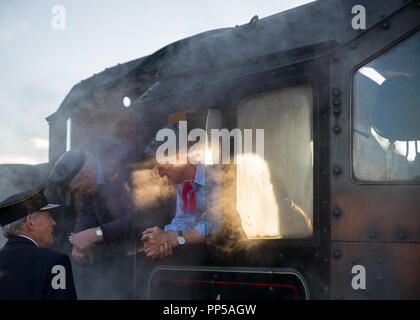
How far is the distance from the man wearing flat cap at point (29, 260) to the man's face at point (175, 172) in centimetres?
87

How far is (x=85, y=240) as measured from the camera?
12.5 ft

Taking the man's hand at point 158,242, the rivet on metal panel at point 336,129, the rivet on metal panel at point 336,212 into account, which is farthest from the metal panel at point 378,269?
the man's hand at point 158,242

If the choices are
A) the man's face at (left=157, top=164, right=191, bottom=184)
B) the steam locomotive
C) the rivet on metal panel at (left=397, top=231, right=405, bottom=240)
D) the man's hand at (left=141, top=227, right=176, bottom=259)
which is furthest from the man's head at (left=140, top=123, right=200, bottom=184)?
the rivet on metal panel at (left=397, top=231, right=405, bottom=240)

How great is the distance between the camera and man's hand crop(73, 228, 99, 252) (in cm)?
379

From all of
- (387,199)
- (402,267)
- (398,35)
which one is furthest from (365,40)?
(402,267)

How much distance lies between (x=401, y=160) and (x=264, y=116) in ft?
2.70

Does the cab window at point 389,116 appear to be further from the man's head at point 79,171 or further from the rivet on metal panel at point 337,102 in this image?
the man's head at point 79,171

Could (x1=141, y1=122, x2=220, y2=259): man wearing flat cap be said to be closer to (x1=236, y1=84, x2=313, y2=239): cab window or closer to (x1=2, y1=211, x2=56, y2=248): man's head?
(x1=236, y1=84, x2=313, y2=239): cab window

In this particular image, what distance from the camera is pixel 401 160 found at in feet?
7.02

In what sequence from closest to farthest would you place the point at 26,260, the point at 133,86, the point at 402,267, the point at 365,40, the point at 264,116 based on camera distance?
1. the point at 402,267
2. the point at 365,40
3. the point at 26,260
4. the point at 264,116
5. the point at 133,86

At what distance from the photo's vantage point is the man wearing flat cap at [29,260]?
7.68ft

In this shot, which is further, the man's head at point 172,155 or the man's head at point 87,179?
the man's head at point 87,179

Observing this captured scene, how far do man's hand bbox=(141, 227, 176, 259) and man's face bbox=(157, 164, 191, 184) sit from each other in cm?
41

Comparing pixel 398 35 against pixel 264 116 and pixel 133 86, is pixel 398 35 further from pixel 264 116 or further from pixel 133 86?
pixel 133 86
